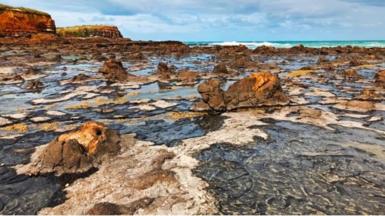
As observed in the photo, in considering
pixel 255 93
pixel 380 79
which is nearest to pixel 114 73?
pixel 255 93

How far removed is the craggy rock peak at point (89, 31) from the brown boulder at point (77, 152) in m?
83.7

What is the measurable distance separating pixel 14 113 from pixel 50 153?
5234mm

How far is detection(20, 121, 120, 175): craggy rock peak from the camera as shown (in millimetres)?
6840

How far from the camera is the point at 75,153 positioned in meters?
6.98

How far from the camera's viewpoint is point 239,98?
12008 mm

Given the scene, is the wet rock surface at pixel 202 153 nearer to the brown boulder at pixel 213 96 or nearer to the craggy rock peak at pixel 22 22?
the brown boulder at pixel 213 96

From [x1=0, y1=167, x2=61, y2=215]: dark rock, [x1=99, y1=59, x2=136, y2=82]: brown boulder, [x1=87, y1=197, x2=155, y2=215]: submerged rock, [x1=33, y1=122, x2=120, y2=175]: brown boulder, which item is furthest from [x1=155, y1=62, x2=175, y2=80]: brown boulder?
[x1=87, y1=197, x2=155, y2=215]: submerged rock

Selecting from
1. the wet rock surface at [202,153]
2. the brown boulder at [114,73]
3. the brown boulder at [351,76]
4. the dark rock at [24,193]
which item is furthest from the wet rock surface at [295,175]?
the brown boulder at [114,73]

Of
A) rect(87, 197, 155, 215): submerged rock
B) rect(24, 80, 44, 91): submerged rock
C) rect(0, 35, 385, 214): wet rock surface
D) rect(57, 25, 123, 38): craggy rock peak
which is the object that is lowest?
rect(57, 25, 123, 38): craggy rock peak

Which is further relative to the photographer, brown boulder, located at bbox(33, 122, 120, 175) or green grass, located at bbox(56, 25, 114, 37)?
green grass, located at bbox(56, 25, 114, 37)

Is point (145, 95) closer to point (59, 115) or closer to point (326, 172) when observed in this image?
point (59, 115)

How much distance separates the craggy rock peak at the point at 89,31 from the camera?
8662 centimetres

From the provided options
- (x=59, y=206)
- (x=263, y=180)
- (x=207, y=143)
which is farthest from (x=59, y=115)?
(x=263, y=180)

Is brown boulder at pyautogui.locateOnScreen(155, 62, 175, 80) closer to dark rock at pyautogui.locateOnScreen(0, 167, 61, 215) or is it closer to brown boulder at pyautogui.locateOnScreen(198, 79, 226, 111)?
brown boulder at pyautogui.locateOnScreen(198, 79, 226, 111)
